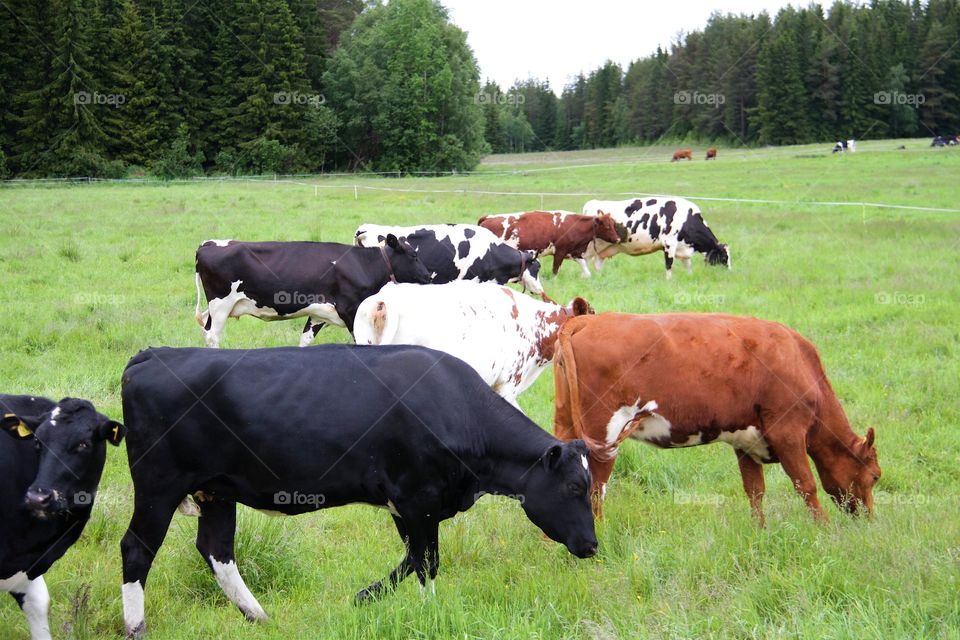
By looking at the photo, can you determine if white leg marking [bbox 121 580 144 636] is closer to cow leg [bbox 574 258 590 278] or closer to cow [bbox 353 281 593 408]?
cow [bbox 353 281 593 408]

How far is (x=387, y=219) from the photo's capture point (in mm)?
23953

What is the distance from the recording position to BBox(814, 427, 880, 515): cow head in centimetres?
605

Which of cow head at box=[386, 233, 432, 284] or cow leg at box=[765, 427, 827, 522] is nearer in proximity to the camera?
cow leg at box=[765, 427, 827, 522]

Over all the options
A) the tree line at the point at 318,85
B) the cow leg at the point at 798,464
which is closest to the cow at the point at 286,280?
the cow leg at the point at 798,464

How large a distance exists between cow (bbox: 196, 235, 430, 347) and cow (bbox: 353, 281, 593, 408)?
3531 mm

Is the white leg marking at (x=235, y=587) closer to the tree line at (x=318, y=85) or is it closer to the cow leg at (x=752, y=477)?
the cow leg at (x=752, y=477)

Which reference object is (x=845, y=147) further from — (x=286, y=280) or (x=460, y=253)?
(x=286, y=280)

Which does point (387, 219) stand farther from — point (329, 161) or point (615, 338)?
point (329, 161)

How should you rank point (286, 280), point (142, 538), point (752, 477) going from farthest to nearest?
point (286, 280)
point (752, 477)
point (142, 538)

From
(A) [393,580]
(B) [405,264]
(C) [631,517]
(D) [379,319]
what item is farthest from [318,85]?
(A) [393,580]

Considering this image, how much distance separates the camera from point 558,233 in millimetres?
18672

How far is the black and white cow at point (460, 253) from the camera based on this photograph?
44.2ft

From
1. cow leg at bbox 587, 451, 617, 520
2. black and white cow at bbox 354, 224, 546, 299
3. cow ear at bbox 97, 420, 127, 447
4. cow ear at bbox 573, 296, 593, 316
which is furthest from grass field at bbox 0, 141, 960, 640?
black and white cow at bbox 354, 224, 546, 299

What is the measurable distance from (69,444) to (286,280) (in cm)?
687
